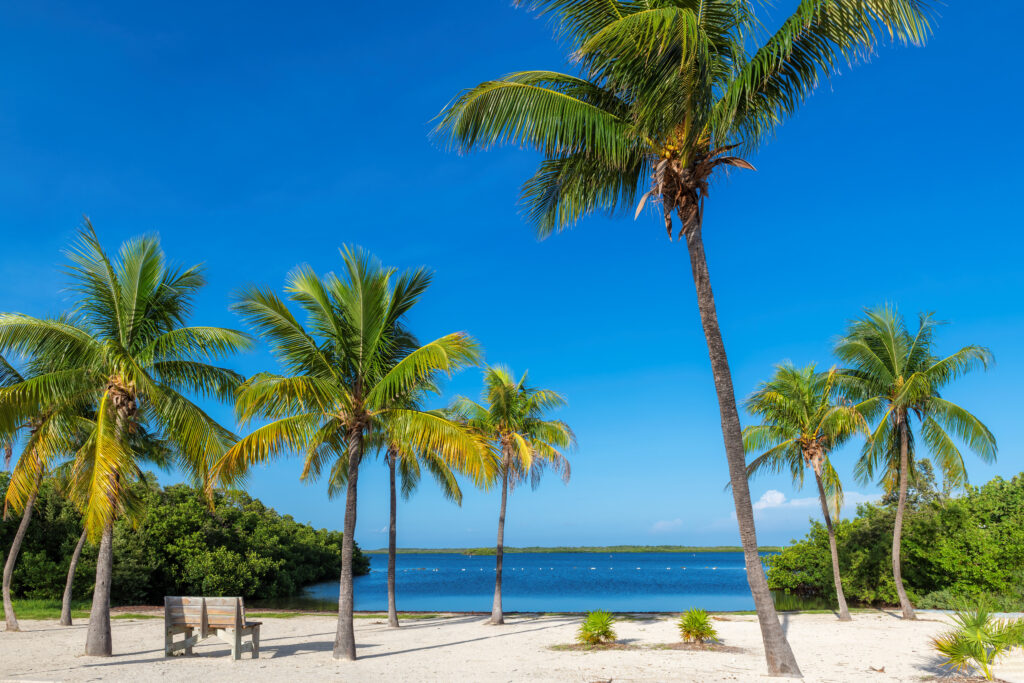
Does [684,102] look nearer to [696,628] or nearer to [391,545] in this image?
[696,628]

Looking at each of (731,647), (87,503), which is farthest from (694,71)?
(87,503)

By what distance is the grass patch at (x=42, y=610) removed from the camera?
19.1 m

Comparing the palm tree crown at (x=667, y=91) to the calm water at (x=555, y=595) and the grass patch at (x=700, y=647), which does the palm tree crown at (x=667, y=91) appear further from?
the calm water at (x=555, y=595)

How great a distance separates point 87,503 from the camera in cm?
1122

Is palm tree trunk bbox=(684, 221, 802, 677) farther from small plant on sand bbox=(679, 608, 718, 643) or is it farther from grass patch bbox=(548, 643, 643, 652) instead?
grass patch bbox=(548, 643, 643, 652)

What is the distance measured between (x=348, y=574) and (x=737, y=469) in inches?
281

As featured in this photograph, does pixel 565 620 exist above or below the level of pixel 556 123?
below

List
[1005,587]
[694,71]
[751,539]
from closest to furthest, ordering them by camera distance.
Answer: [694,71], [751,539], [1005,587]

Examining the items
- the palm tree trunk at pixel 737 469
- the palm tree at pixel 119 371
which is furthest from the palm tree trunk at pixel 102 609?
the palm tree trunk at pixel 737 469

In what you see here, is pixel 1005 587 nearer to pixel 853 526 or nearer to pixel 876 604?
pixel 876 604

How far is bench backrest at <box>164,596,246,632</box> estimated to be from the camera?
37.5 ft

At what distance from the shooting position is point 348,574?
1203cm

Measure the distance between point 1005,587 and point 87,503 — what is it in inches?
980

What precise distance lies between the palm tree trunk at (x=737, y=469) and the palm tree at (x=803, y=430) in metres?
10.8
